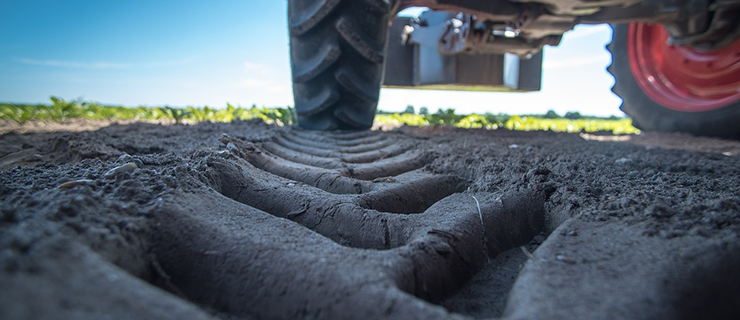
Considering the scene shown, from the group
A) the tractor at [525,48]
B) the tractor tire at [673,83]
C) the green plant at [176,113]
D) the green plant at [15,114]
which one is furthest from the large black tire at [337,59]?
the tractor tire at [673,83]

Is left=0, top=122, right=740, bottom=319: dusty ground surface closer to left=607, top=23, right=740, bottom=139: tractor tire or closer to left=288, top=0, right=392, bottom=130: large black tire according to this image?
left=288, top=0, right=392, bottom=130: large black tire

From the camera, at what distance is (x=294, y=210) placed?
0.96 metres

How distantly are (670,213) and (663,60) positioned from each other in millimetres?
3140

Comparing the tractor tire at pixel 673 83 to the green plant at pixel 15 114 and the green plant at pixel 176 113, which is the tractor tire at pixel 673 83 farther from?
the green plant at pixel 15 114

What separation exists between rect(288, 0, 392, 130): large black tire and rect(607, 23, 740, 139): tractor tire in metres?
2.29

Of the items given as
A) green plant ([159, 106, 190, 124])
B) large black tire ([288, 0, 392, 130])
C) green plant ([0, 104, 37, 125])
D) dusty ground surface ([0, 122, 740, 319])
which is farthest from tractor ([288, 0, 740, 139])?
green plant ([0, 104, 37, 125])

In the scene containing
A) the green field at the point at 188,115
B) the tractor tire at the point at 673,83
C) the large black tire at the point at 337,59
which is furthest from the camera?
the green field at the point at 188,115

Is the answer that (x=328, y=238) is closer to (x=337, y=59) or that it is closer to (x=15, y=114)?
(x=337, y=59)

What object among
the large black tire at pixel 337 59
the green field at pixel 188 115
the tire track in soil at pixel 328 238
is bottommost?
the tire track in soil at pixel 328 238

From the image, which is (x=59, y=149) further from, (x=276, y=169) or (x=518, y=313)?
(x=518, y=313)

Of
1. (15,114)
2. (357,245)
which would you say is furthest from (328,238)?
(15,114)

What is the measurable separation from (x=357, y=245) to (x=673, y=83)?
11.3 feet

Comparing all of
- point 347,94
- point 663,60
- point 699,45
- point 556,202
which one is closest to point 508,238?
point 556,202

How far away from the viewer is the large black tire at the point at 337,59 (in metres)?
2.02
